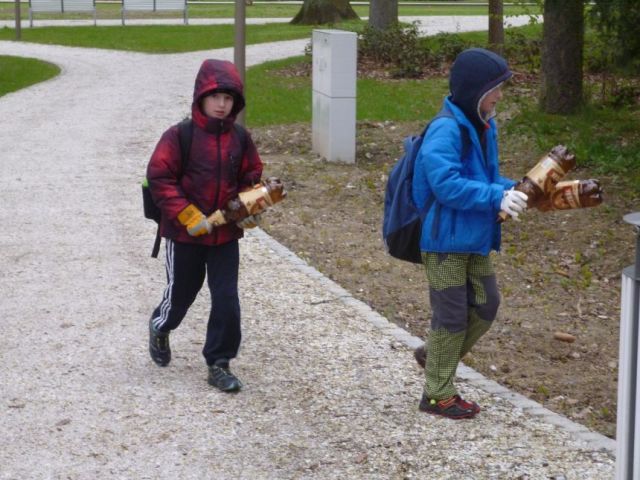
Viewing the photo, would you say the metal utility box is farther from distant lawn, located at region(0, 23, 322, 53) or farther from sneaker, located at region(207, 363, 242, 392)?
distant lawn, located at region(0, 23, 322, 53)

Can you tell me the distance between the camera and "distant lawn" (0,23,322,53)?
2750 cm

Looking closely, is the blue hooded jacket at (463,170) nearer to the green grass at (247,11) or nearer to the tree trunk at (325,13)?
the tree trunk at (325,13)

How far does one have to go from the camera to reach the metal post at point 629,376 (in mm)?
3803

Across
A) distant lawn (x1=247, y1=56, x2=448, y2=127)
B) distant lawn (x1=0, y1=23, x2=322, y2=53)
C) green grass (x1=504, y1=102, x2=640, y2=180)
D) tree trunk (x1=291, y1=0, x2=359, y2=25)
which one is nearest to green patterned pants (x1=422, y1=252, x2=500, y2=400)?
green grass (x1=504, y1=102, x2=640, y2=180)

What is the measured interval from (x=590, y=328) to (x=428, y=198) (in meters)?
2.61

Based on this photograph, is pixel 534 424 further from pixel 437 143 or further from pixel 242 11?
pixel 242 11

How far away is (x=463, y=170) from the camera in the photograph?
5215mm

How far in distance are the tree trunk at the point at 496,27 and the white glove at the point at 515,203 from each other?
16052 millimetres

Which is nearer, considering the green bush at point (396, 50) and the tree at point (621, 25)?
the tree at point (621, 25)

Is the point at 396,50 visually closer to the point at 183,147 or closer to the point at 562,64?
the point at 562,64

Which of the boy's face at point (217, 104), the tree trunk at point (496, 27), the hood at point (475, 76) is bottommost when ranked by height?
the tree trunk at point (496, 27)

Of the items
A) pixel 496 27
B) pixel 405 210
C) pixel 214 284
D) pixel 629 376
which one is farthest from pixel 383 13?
pixel 629 376

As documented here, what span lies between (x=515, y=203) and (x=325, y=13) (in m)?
31.2

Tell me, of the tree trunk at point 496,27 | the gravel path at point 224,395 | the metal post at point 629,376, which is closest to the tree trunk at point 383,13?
the tree trunk at point 496,27
